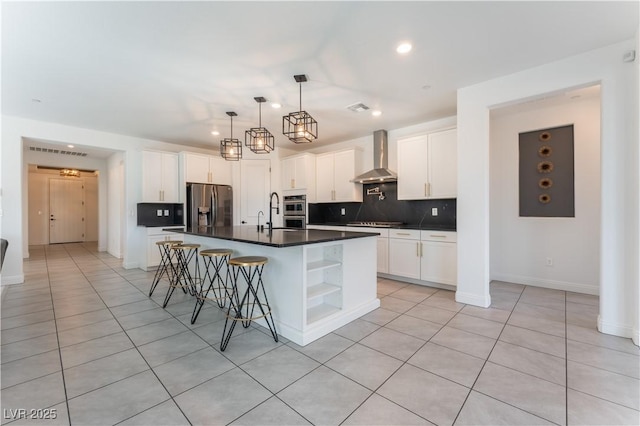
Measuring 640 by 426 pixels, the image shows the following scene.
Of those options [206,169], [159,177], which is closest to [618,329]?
[206,169]

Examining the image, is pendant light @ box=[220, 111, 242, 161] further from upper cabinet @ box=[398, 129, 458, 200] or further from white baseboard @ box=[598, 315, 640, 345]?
white baseboard @ box=[598, 315, 640, 345]

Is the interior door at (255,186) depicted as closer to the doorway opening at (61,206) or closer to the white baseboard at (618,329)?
the white baseboard at (618,329)

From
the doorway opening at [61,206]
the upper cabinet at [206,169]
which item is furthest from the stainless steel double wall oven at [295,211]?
the doorway opening at [61,206]

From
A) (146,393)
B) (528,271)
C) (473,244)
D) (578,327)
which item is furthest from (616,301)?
(146,393)

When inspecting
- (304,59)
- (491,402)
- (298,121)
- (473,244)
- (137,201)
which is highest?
(304,59)

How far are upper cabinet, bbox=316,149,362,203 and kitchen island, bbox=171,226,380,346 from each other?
2.25 m

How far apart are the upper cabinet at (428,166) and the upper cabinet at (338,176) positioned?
3.16 feet

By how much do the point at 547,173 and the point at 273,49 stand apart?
418 centimetres

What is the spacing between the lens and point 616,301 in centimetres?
248

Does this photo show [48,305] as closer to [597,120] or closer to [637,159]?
[637,159]

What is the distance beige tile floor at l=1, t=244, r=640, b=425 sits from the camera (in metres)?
1.53

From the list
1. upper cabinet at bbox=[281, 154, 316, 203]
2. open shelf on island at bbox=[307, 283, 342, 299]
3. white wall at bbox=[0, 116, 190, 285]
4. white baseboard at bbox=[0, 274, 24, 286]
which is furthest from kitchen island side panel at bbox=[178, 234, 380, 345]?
white baseboard at bbox=[0, 274, 24, 286]

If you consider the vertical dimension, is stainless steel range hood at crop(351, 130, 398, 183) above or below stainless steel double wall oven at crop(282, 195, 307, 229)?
above

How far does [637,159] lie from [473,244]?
1522 mm
